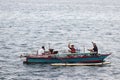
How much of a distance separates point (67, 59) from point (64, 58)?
42cm

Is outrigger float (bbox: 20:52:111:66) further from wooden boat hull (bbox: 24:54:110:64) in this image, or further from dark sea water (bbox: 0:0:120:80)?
dark sea water (bbox: 0:0:120:80)

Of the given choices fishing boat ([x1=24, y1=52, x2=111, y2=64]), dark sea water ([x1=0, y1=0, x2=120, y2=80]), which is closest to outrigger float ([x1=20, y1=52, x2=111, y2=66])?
fishing boat ([x1=24, y1=52, x2=111, y2=64])

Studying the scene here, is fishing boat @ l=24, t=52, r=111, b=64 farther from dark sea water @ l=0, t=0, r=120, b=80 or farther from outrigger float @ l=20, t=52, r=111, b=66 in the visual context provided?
dark sea water @ l=0, t=0, r=120, b=80

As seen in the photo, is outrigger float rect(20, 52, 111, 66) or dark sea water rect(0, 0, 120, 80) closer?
dark sea water rect(0, 0, 120, 80)

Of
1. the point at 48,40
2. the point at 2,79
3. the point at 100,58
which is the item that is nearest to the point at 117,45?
the point at 48,40

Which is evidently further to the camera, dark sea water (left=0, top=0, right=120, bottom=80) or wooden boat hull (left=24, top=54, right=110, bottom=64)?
wooden boat hull (left=24, top=54, right=110, bottom=64)

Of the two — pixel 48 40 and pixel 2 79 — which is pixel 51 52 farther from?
pixel 48 40

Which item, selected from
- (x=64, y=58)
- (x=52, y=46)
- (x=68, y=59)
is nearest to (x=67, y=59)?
(x=68, y=59)

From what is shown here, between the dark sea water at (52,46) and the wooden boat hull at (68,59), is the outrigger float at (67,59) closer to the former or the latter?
the wooden boat hull at (68,59)

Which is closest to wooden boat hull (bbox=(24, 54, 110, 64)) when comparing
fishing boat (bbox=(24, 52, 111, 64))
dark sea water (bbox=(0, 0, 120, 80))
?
fishing boat (bbox=(24, 52, 111, 64))

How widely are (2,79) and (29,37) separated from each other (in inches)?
1383

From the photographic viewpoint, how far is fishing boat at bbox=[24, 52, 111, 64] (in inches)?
2156

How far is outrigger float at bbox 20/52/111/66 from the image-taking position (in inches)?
2157

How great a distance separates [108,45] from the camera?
7306cm
